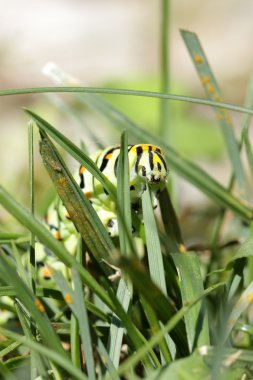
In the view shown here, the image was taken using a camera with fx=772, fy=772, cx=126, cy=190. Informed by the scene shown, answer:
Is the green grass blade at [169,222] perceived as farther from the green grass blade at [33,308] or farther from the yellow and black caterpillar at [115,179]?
the green grass blade at [33,308]

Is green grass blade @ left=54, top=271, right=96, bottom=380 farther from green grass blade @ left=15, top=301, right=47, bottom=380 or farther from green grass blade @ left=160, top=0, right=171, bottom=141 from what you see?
green grass blade @ left=160, top=0, right=171, bottom=141

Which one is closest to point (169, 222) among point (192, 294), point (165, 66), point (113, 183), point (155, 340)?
point (113, 183)

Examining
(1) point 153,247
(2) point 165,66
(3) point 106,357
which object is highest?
(2) point 165,66

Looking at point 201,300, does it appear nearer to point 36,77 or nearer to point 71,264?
point 71,264

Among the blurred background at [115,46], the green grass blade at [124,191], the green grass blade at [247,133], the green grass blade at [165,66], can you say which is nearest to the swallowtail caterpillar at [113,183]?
the green grass blade at [124,191]

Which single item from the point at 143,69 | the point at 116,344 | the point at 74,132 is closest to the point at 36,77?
the point at 143,69

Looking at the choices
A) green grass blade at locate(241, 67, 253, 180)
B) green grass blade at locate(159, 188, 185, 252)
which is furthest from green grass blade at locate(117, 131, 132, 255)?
green grass blade at locate(241, 67, 253, 180)

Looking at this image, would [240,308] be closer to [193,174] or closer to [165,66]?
[193,174]
